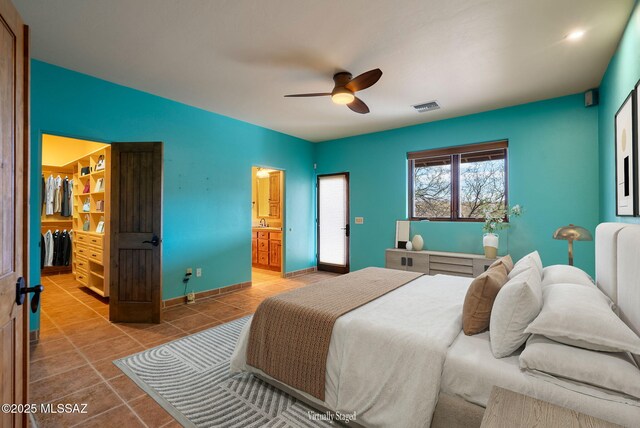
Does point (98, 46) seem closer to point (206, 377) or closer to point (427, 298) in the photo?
point (206, 377)

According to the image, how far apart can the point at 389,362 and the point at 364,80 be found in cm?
242

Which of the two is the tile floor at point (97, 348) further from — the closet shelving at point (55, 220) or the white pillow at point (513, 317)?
the white pillow at point (513, 317)

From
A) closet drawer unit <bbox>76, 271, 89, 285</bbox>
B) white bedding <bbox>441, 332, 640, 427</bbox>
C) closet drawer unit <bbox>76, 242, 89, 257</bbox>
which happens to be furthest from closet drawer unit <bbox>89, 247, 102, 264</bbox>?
white bedding <bbox>441, 332, 640, 427</bbox>

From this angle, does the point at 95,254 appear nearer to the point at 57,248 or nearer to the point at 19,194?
the point at 57,248

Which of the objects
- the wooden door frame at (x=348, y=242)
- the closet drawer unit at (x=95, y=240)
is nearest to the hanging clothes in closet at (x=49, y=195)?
the closet drawer unit at (x=95, y=240)

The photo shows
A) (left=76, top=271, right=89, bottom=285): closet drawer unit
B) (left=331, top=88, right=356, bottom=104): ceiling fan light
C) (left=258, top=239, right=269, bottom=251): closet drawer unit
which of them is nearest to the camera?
(left=331, top=88, right=356, bottom=104): ceiling fan light

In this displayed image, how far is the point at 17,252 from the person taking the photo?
1.24m

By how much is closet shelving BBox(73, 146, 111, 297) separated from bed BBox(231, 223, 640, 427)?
11.3ft

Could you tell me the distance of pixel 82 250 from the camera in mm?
4883

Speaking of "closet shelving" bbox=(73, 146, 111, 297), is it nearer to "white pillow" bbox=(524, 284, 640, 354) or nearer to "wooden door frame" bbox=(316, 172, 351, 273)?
"wooden door frame" bbox=(316, 172, 351, 273)

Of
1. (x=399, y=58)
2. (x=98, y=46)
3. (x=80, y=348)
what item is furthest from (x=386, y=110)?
(x=80, y=348)

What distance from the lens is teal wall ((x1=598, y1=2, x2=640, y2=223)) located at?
2135 mm

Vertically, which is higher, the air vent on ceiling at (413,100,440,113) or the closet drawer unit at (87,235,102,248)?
the air vent on ceiling at (413,100,440,113)

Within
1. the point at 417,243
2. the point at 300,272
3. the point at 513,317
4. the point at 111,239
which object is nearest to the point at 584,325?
the point at 513,317
